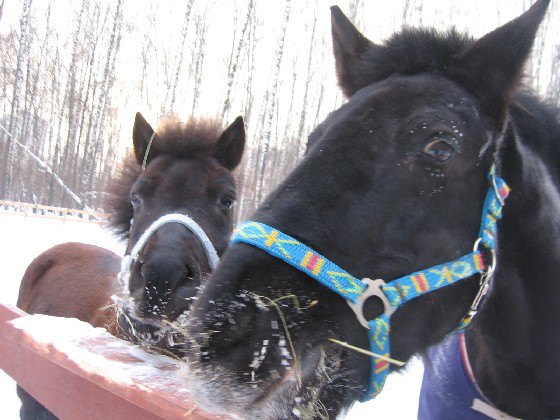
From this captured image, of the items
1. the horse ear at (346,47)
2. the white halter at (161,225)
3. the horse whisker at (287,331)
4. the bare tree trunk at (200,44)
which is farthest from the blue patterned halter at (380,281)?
the bare tree trunk at (200,44)

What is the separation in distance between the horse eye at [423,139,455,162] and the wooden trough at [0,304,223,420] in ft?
3.34

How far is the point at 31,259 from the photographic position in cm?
1073

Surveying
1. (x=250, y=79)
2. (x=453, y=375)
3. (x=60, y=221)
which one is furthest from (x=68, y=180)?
(x=453, y=375)

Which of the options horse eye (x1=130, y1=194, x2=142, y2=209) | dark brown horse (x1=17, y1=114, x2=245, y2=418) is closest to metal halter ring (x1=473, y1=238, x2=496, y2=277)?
dark brown horse (x1=17, y1=114, x2=245, y2=418)

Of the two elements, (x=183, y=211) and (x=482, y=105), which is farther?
(x=183, y=211)

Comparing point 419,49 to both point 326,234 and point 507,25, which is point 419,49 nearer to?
point 507,25

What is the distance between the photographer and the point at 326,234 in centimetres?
133

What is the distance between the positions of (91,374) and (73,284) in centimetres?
327

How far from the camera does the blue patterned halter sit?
1258mm

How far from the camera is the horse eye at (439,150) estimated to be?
4.83 ft

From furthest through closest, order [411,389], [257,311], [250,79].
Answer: [250,79]
[411,389]
[257,311]

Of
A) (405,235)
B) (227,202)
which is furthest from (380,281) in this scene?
(227,202)

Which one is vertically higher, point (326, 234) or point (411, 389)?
point (326, 234)

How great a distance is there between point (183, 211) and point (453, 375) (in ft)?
6.13
